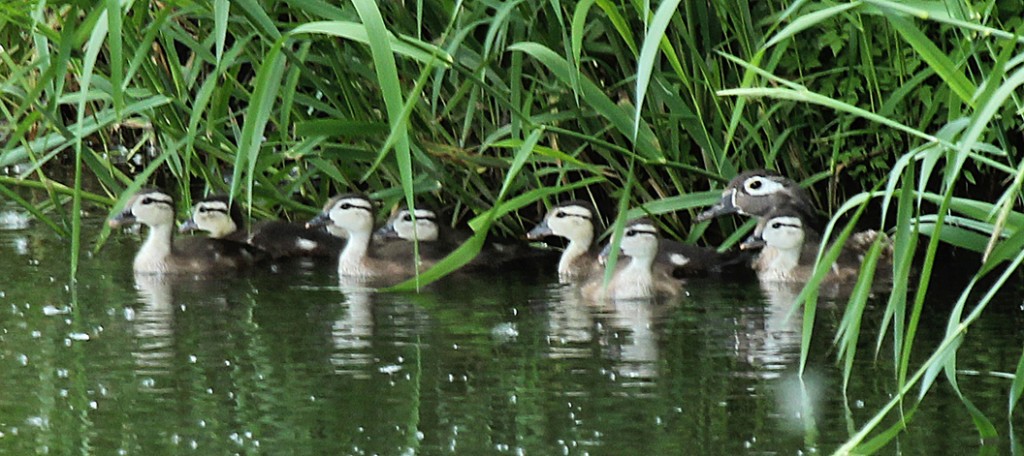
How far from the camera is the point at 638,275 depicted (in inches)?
286

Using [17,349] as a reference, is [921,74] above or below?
above

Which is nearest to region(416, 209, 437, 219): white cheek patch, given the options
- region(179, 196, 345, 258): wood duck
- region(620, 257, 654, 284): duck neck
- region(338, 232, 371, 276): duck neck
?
region(338, 232, 371, 276): duck neck

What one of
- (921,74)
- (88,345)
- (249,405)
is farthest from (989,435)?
(88,345)

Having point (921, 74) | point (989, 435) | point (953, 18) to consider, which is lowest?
point (989, 435)

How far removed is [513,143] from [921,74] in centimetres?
151

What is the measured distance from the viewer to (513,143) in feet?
20.4

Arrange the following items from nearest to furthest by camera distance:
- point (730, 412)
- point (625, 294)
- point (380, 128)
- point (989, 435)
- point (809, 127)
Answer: point (989, 435)
point (730, 412)
point (380, 128)
point (625, 294)
point (809, 127)

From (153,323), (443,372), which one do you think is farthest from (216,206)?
(443,372)

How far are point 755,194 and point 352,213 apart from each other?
1763 millimetres

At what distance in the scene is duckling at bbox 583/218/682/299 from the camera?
7.21 m

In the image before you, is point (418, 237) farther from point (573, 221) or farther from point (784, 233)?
point (784, 233)

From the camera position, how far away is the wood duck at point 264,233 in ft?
26.7

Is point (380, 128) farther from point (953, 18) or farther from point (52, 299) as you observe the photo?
point (953, 18)

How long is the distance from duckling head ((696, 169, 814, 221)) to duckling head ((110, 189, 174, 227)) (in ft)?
7.90
